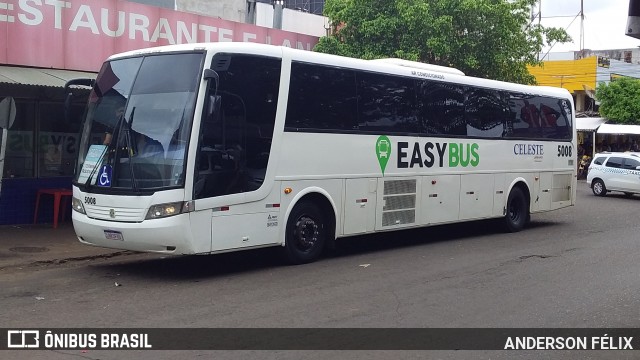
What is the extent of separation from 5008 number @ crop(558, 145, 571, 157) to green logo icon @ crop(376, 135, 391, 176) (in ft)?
22.0

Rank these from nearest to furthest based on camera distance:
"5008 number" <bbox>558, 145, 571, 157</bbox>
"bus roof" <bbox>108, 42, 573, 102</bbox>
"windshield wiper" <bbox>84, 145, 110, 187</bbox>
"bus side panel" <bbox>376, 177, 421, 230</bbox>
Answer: "windshield wiper" <bbox>84, 145, 110, 187</bbox>, "bus roof" <bbox>108, 42, 573, 102</bbox>, "bus side panel" <bbox>376, 177, 421, 230</bbox>, "5008 number" <bbox>558, 145, 571, 157</bbox>

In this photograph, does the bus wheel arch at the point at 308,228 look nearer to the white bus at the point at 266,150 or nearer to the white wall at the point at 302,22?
the white bus at the point at 266,150

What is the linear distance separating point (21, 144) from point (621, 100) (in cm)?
3400

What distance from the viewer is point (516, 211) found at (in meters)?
16.8

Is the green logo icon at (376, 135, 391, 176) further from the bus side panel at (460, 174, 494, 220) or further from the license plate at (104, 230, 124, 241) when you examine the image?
the license plate at (104, 230, 124, 241)

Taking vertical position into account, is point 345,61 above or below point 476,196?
above

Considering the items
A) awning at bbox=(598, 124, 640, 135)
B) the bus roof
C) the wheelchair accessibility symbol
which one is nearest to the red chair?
the bus roof

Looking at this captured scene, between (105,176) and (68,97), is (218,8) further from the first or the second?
(105,176)

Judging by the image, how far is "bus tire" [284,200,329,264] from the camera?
11.3m

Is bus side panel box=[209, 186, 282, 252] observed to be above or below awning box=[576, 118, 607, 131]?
below

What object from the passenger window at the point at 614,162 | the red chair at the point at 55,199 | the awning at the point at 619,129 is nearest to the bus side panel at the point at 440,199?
the red chair at the point at 55,199

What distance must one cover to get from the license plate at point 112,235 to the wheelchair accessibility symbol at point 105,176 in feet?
2.15

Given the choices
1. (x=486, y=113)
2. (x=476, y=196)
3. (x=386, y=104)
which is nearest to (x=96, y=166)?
(x=386, y=104)

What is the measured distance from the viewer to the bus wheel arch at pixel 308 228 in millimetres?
11305
